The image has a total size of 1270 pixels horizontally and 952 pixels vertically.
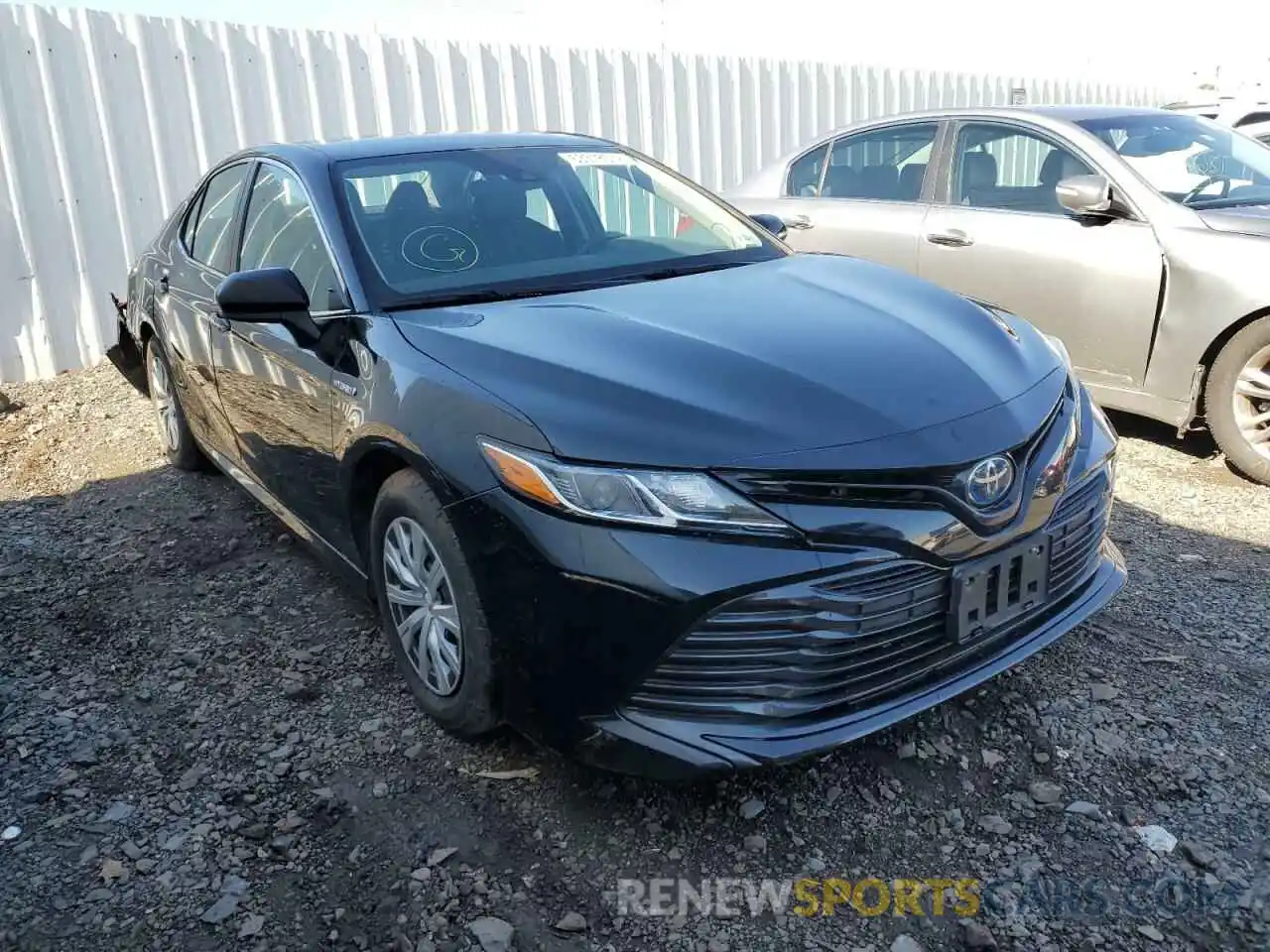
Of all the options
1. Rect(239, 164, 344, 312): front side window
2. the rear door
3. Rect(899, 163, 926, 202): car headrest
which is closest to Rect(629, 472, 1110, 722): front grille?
Rect(239, 164, 344, 312): front side window

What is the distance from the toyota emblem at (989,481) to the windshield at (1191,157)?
3025 mm

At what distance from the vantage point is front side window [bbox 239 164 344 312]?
3.12m

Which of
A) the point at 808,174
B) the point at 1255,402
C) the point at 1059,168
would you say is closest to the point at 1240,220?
the point at 1255,402

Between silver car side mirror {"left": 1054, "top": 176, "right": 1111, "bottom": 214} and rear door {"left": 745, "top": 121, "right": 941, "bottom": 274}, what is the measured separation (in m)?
0.85

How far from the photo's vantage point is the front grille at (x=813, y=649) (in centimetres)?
212

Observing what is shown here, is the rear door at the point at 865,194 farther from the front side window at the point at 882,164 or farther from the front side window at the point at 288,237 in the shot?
the front side window at the point at 288,237

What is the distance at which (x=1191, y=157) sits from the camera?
5035 millimetres

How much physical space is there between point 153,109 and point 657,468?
21.0 ft

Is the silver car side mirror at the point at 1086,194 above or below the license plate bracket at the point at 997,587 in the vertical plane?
above

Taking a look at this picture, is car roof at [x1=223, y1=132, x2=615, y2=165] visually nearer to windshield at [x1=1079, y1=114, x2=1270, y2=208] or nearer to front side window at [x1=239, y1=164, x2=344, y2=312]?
front side window at [x1=239, y1=164, x2=344, y2=312]

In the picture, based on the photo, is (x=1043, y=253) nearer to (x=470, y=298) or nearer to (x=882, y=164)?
(x=882, y=164)

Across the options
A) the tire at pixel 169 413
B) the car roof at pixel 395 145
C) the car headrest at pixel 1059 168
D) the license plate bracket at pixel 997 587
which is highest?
the car roof at pixel 395 145

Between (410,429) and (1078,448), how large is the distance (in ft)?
5.40

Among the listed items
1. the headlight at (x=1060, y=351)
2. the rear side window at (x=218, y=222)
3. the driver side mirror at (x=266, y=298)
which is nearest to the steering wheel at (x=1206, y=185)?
the headlight at (x=1060, y=351)
